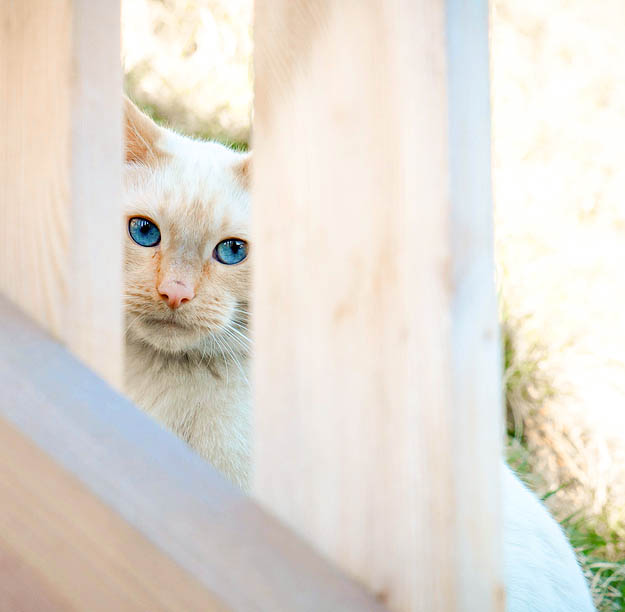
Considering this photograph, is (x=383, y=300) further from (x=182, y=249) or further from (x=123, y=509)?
(x=182, y=249)

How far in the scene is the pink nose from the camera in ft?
4.75

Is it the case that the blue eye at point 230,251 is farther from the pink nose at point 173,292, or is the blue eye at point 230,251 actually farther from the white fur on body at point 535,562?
the white fur on body at point 535,562

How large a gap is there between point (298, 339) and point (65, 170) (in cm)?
20

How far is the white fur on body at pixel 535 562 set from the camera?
1.17 meters

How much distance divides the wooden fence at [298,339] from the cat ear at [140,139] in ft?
3.36

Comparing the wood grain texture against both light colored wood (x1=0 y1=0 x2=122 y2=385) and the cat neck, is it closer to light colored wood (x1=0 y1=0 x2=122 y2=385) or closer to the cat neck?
light colored wood (x1=0 y1=0 x2=122 y2=385)

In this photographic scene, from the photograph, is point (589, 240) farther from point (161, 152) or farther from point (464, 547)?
point (464, 547)

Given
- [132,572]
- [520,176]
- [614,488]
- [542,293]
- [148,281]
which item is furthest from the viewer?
[520,176]

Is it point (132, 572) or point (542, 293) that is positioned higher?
point (542, 293)

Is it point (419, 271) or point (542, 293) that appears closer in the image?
point (419, 271)

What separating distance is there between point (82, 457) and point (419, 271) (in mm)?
248

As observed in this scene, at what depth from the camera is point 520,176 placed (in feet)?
10.9

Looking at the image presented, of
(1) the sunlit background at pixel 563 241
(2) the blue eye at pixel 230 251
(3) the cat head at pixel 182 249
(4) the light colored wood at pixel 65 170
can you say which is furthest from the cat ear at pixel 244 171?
(1) the sunlit background at pixel 563 241

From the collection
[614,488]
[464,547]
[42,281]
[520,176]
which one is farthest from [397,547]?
[520,176]
